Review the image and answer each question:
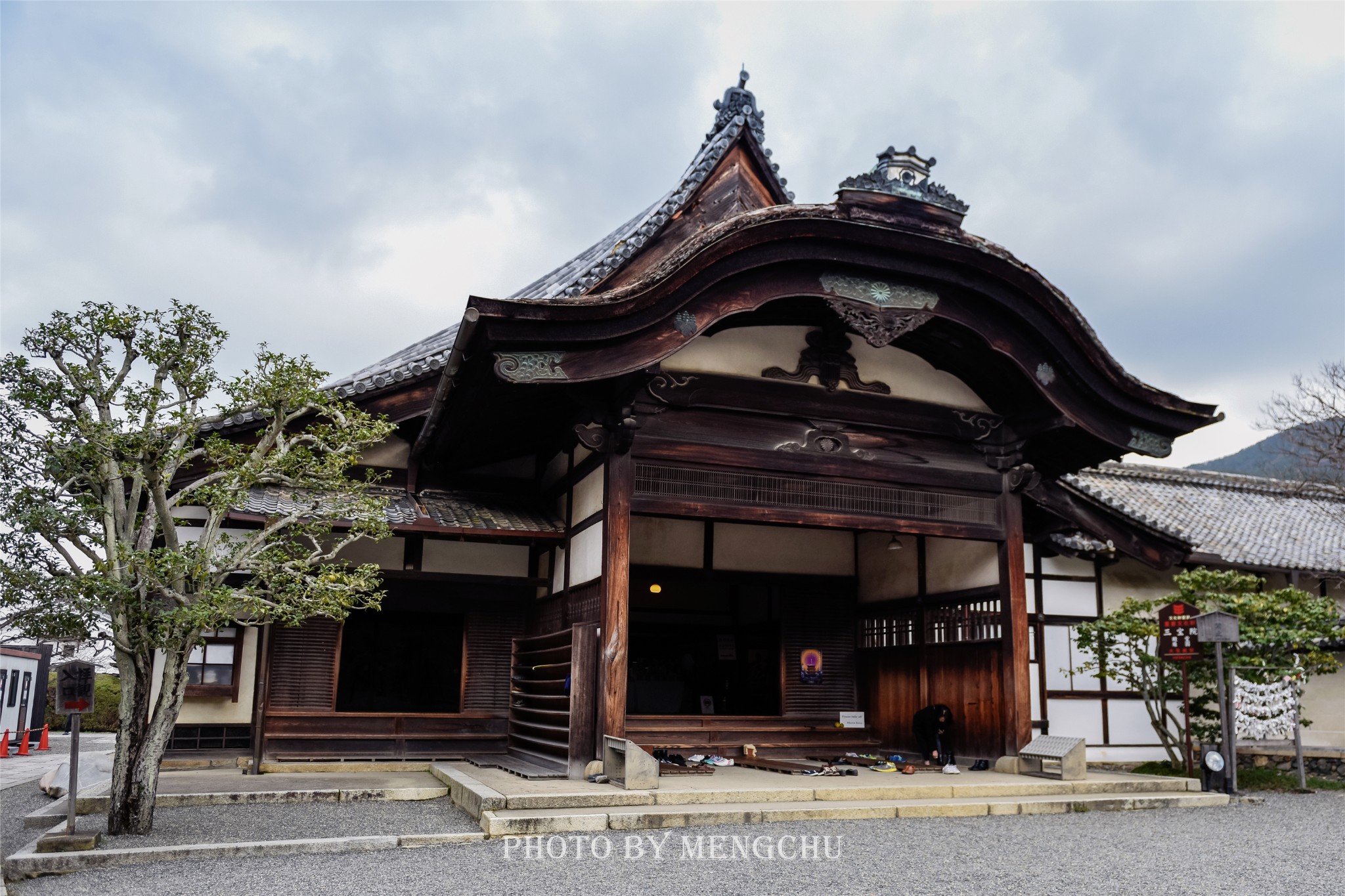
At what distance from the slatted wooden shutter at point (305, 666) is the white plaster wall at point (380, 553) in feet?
2.54

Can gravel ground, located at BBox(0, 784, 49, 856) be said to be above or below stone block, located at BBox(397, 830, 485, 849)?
below

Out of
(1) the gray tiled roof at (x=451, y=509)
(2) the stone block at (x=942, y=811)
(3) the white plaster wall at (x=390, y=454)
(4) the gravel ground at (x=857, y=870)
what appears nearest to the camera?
(4) the gravel ground at (x=857, y=870)

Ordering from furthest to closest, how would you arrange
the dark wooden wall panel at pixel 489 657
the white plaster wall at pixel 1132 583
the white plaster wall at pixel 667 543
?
the white plaster wall at pixel 1132 583 < the white plaster wall at pixel 667 543 < the dark wooden wall panel at pixel 489 657

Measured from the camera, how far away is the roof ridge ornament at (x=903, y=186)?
912cm

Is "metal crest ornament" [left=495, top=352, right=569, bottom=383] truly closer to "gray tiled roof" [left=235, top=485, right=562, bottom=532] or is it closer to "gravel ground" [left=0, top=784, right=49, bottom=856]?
"gray tiled roof" [left=235, top=485, right=562, bottom=532]

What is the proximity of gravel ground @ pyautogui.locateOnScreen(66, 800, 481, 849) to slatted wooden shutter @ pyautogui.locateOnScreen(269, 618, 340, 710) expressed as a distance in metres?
2.51

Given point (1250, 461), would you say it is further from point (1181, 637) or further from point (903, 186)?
point (903, 186)

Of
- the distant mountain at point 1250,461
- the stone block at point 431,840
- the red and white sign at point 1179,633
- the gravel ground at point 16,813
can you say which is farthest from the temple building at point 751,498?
the distant mountain at point 1250,461

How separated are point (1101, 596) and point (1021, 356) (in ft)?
16.7

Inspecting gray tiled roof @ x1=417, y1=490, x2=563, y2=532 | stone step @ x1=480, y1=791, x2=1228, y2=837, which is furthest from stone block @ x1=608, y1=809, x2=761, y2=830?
gray tiled roof @ x1=417, y1=490, x2=563, y2=532

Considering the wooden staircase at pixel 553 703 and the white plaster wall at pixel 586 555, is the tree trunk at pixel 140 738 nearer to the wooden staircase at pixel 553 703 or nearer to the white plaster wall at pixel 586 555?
the wooden staircase at pixel 553 703

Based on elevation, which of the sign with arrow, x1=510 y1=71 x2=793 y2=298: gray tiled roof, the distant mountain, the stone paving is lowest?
the stone paving

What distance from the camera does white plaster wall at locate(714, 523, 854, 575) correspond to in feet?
43.2

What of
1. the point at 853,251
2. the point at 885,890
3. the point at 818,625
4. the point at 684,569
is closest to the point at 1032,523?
the point at 818,625
